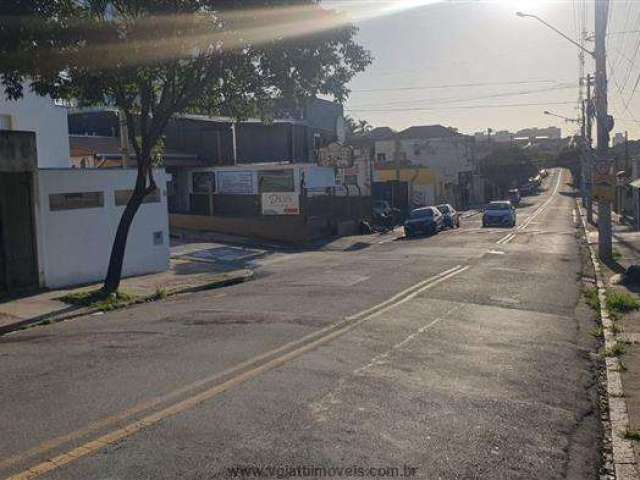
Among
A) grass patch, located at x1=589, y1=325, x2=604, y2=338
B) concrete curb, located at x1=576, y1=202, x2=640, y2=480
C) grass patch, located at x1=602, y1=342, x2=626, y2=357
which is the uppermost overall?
concrete curb, located at x1=576, y1=202, x2=640, y2=480

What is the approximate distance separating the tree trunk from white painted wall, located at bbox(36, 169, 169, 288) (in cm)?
181

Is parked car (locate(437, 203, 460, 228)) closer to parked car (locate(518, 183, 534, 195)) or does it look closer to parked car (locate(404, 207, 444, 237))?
parked car (locate(404, 207, 444, 237))

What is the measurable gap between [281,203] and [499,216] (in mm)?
15416

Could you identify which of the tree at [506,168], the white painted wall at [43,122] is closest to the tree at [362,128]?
the tree at [506,168]

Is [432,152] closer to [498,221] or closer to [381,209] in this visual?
[381,209]

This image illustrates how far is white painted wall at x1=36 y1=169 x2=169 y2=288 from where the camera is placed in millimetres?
18656

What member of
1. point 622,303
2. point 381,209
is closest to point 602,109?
point 622,303

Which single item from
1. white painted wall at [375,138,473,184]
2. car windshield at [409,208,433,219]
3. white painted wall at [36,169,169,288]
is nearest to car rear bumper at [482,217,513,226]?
car windshield at [409,208,433,219]

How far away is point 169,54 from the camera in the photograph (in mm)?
16484

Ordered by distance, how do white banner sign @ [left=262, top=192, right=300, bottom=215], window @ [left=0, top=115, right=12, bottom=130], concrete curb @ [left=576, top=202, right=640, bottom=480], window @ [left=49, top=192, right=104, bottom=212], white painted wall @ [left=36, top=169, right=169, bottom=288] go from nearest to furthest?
concrete curb @ [left=576, top=202, right=640, bottom=480] < white painted wall @ [left=36, top=169, right=169, bottom=288] < window @ [left=49, top=192, right=104, bottom=212] < window @ [left=0, top=115, right=12, bottom=130] < white banner sign @ [left=262, top=192, right=300, bottom=215]

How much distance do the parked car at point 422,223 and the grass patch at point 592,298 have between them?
77.3 feet

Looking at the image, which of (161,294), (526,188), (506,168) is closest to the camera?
(161,294)

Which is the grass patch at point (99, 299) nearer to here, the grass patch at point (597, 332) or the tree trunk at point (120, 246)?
the tree trunk at point (120, 246)

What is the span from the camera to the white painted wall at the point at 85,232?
18.7 meters
